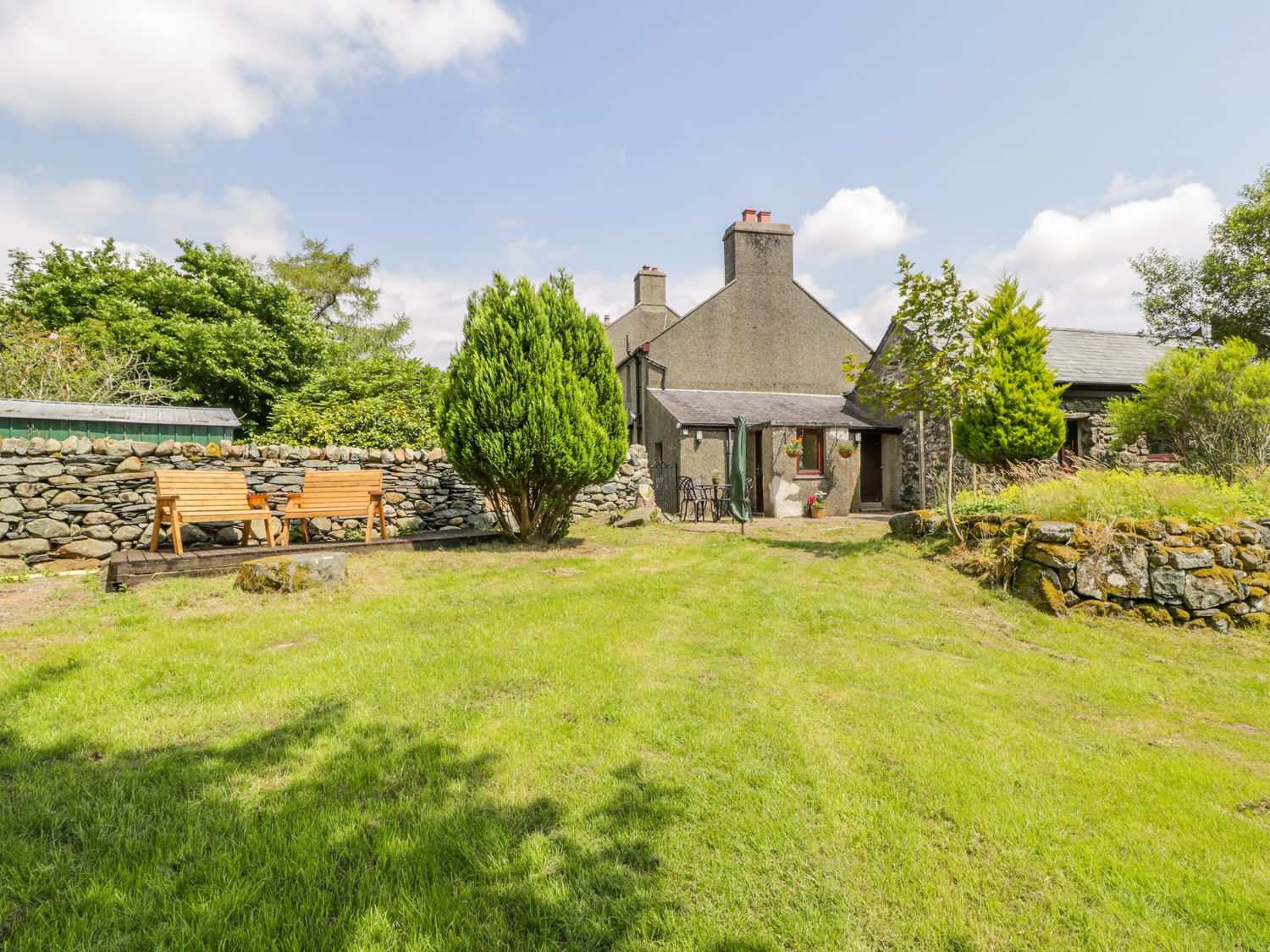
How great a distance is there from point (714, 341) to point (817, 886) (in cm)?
1984

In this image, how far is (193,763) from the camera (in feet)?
9.41

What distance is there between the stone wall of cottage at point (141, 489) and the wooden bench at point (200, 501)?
30.5 inches

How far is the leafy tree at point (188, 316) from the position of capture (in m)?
19.5

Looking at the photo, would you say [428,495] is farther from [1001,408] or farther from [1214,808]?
[1001,408]

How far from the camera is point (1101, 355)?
17.5m

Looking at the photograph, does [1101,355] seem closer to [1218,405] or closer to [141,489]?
[1218,405]

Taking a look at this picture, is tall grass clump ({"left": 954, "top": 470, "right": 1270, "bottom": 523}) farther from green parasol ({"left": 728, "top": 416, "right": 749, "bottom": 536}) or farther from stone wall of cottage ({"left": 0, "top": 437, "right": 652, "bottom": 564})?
stone wall of cottage ({"left": 0, "top": 437, "right": 652, "bottom": 564})

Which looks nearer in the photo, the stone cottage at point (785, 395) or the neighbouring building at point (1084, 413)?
the neighbouring building at point (1084, 413)

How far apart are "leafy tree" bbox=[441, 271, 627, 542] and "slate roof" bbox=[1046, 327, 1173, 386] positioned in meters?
13.1

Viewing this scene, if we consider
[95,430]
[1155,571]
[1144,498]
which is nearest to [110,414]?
[95,430]

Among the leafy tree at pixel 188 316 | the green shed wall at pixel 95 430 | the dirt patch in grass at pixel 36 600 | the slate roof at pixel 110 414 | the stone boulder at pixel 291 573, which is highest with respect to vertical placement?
the leafy tree at pixel 188 316

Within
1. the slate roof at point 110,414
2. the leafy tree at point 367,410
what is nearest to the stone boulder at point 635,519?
the leafy tree at point 367,410

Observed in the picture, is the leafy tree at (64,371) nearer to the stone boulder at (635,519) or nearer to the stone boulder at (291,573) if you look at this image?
the stone boulder at (291,573)

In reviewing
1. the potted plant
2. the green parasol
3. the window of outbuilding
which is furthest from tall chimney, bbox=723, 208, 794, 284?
the green parasol
